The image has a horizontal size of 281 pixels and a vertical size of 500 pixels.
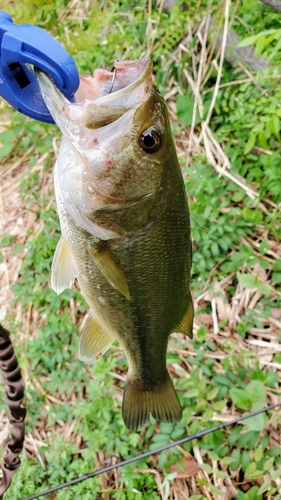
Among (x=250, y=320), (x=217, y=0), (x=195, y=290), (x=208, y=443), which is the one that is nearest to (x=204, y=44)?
(x=217, y=0)

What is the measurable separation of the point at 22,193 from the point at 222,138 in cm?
165

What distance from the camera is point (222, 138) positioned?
299 centimetres

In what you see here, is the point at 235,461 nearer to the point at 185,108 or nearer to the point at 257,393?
the point at 257,393

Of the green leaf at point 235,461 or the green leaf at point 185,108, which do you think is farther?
the green leaf at point 185,108

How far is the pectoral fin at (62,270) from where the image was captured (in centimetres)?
140

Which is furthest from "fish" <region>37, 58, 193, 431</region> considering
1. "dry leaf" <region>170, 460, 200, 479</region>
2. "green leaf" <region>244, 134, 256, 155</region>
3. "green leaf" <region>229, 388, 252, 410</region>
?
"green leaf" <region>244, 134, 256, 155</region>

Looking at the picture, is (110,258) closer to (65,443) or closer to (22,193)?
(65,443)

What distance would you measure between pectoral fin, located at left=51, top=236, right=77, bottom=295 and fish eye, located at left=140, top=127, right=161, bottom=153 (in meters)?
0.46

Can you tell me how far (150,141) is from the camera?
110cm

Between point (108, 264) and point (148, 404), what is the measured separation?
722 millimetres

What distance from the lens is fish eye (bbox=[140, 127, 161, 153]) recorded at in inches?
42.9

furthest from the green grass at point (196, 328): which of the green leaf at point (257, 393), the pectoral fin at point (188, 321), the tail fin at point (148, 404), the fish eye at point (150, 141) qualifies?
the fish eye at point (150, 141)

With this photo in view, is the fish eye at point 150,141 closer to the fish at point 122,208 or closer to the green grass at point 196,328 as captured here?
the fish at point 122,208

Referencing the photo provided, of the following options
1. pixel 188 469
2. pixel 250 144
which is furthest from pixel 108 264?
pixel 250 144
